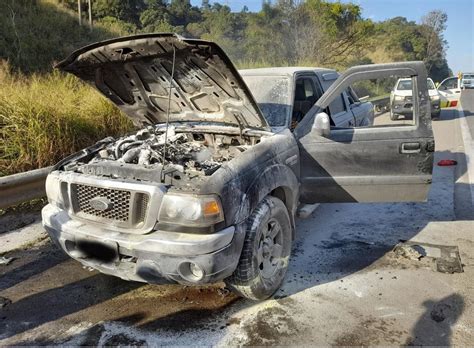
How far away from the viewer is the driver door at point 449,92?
16.9m

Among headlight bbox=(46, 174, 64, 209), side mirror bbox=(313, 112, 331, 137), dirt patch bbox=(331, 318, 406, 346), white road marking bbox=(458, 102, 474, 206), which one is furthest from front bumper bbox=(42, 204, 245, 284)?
white road marking bbox=(458, 102, 474, 206)

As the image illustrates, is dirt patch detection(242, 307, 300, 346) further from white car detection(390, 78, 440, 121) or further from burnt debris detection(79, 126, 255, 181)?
white car detection(390, 78, 440, 121)

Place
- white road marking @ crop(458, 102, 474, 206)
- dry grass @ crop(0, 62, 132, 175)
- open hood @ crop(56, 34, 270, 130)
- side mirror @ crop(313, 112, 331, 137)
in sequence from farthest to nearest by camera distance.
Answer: white road marking @ crop(458, 102, 474, 206)
dry grass @ crop(0, 62, 132, 175)
side mirror @ crop(313, 112, 331, 137)
open hood @ crop(56, 34, 270, 130)

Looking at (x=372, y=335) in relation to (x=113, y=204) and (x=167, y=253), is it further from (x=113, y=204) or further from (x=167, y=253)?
(x=113, y=204)

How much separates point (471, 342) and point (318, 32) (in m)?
22.6

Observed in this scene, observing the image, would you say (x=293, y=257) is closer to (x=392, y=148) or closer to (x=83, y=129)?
(x=392, y=148)

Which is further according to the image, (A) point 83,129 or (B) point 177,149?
(A) point 83,129

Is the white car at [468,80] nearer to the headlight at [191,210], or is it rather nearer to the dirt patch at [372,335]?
the dirt patch at [372,335]

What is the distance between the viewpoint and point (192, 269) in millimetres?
2799

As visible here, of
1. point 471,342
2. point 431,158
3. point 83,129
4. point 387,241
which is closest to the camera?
point 471,342

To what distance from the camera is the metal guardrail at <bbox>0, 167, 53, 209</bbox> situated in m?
4.68

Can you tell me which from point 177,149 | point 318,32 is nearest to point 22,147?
point 177,149

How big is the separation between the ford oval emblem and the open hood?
1240 millimetres

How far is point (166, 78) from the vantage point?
385cm
